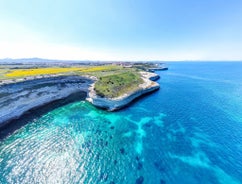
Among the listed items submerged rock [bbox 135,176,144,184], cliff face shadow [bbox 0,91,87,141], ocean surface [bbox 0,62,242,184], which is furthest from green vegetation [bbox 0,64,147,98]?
submerged rock [bbox 135,176,144,184]

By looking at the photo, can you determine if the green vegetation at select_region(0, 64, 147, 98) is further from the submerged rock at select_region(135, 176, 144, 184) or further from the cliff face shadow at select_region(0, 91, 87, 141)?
the submerged rock at select_region(135, 176, 144, 184)

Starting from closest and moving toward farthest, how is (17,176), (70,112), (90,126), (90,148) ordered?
(17,176), (90,148), (90,126), (70,112)

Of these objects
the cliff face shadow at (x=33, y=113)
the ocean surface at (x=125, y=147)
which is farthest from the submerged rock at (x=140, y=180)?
the cliff face shadow at (x=33, y=113)

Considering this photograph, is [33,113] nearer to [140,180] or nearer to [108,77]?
[140,180]

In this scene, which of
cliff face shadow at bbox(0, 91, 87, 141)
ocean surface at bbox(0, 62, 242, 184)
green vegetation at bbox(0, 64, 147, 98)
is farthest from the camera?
green vegetation at bbox(0, 64, 147, 98)

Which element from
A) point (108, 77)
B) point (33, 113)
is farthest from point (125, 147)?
point (108, 77)

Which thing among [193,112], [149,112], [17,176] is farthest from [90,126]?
[193,112]

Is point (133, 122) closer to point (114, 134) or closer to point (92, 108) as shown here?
point (114, 134)
